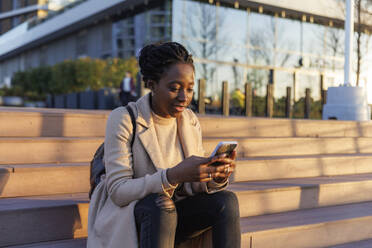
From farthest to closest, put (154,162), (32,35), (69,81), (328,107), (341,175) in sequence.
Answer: (32,35), (69,81), (328,107), (341,175), (154,162)

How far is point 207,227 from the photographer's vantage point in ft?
7.84

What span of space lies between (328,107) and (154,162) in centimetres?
672

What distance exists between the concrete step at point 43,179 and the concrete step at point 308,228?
1.27 meters

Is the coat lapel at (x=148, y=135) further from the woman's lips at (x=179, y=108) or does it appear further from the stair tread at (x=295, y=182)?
the stair tread at (x=295, y=182)

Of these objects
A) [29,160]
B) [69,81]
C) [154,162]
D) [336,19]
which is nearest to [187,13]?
[69,81]

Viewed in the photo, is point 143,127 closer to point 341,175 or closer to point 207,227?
point 207,227

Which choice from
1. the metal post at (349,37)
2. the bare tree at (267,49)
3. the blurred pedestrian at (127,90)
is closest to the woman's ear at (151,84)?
the metal post at (349,37)

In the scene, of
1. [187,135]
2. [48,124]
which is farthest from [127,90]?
[187,135]

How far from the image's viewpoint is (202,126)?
4.73m

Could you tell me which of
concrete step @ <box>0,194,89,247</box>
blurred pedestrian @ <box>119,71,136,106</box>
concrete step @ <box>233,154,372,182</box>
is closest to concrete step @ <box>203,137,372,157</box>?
concrete step @ <box>233,154,372,182</box>

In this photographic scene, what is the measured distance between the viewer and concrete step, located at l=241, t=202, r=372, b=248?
297cm

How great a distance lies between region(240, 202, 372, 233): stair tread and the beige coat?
3.04ft

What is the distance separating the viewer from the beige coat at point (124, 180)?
2133 mm

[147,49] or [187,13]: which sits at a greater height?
[187,13]
